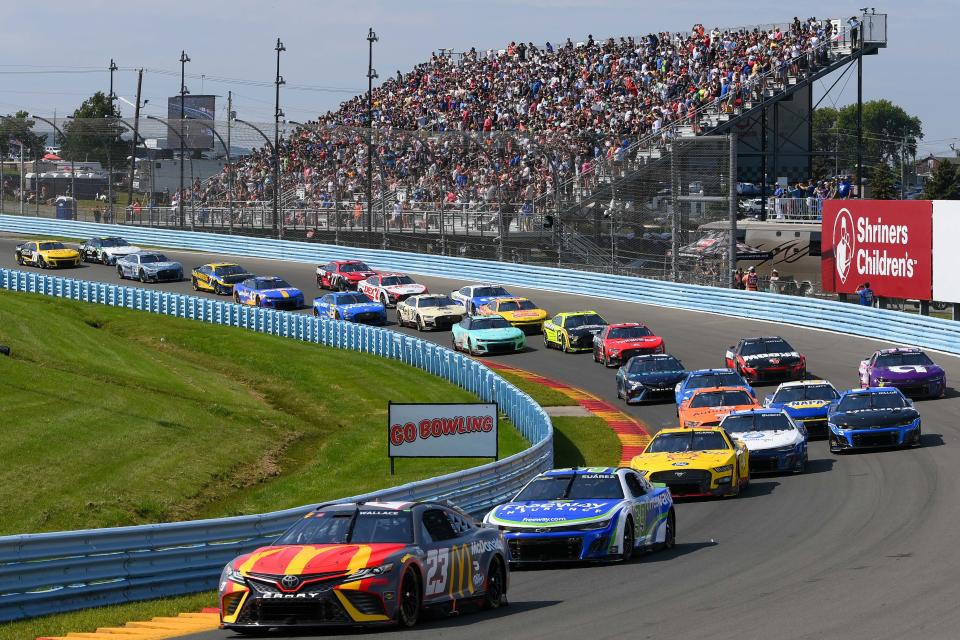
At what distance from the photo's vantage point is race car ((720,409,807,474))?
81.3 feet

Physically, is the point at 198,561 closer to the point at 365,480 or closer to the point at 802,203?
the point at 365,480

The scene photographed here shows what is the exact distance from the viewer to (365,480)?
26344mm

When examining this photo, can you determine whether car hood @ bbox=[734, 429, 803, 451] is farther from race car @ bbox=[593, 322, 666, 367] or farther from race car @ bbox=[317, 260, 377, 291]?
race car @ bbox=[317, 260, 377, 291]

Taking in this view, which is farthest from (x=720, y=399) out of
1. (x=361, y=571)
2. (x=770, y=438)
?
(x=361, y=571)

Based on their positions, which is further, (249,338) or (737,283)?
(737,283)

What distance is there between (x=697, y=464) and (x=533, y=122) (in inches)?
1829

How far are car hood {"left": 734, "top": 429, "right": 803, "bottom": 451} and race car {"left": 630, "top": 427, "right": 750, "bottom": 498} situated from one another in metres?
1.59

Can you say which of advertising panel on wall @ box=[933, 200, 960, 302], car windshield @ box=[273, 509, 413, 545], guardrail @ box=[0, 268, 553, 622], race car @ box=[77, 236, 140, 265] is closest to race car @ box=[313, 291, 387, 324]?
advertising panel on wall @ box=[933, 200, 960, 302]

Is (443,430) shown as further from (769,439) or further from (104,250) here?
(104,250)

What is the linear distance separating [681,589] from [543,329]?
96.3 ft

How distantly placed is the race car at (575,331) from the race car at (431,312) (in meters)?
4.86

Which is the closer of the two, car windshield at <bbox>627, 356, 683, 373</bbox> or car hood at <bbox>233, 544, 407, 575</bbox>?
car hood at <bbox>233, 544, 407, 575</bbox>

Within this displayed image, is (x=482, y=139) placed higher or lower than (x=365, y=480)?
higher

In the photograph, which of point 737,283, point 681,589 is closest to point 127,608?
point 681,589
